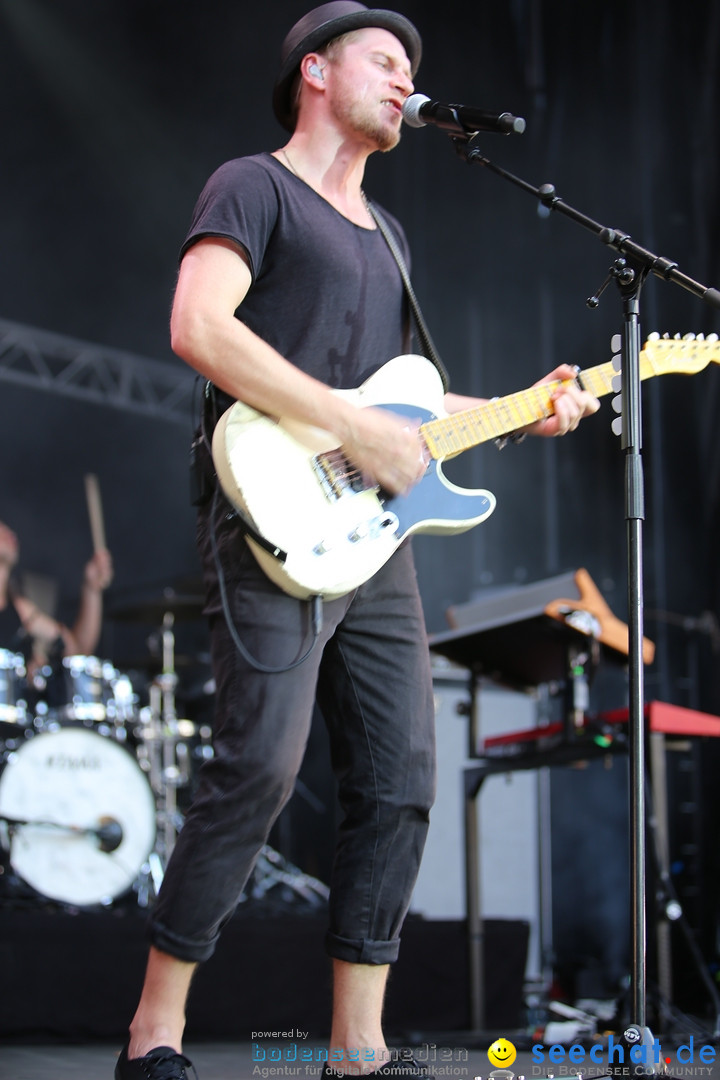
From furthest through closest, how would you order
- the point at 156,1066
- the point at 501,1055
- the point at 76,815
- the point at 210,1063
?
1. the point at 76,815
2. the point at 210,1063
3. the point at 501,1055
4. the point at 156,1066

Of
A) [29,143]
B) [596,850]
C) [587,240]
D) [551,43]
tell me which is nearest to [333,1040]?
[596,850]

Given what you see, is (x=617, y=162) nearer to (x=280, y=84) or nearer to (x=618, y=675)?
(x=618, y=675)

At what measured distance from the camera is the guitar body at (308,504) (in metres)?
1.81

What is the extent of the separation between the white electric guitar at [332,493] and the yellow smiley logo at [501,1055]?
1044 millimetres

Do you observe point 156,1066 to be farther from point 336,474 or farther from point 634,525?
point 634,525

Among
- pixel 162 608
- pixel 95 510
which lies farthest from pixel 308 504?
pixel 95 510

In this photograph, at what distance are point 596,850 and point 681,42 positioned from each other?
3.76m

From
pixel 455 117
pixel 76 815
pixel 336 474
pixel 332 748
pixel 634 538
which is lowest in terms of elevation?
pixel 76 815

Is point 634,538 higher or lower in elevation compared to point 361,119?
lower

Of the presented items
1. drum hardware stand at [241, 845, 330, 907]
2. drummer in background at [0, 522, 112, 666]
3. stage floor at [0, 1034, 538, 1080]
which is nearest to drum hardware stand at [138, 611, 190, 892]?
drum hardware stand at [241, 845, 330, 907]

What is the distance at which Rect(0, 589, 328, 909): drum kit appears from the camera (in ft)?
14.5

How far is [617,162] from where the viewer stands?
18.1 ft

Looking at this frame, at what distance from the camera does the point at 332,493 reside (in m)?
1.88

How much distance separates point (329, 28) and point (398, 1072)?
1854mm
